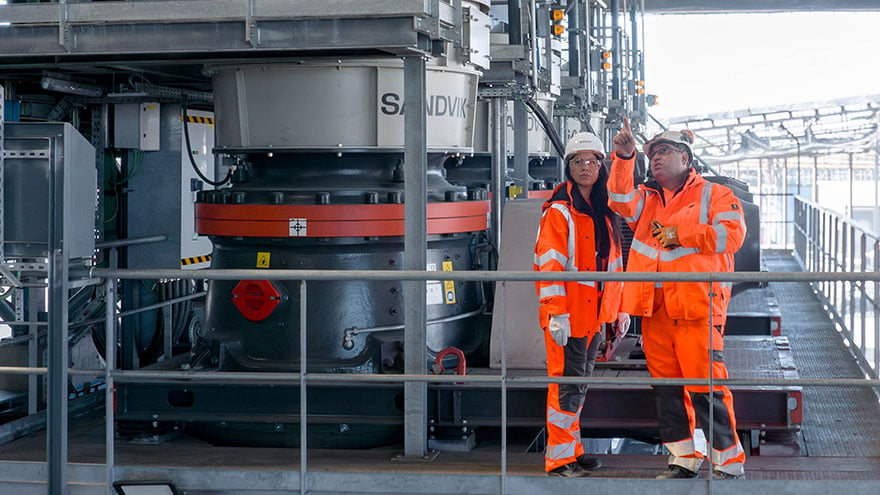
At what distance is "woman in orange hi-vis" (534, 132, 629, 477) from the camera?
5355mm

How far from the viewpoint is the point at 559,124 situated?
46.9 ft

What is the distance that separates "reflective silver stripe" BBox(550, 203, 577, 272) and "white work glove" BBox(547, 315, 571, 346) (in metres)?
0.31

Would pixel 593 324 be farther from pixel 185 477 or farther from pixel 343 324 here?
pixel 185 477

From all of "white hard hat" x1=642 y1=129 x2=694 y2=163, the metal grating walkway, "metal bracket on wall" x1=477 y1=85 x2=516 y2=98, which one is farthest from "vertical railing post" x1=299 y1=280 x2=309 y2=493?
"metal bracket on wall" x1=477 y1=85 x2=516 y2=98

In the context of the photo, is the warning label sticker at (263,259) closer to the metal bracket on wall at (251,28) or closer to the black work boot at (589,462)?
the metal bracket on wall at (251,28)

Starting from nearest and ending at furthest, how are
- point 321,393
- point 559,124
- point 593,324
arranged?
point 593,324, point 321,393, point 559,124

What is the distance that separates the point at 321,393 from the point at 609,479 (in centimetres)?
193

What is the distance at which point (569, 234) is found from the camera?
5.43 metres

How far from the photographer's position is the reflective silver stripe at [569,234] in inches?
213

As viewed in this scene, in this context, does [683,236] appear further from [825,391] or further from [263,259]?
[825,391]

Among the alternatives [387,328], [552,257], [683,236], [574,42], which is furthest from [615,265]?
[574,42]

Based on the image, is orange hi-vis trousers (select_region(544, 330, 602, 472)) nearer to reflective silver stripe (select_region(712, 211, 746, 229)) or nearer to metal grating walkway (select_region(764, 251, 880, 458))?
reflective silver stripe (select_region(712, 211, 746, 229))

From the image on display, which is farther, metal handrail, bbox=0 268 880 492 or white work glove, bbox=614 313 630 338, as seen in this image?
white work glove, bbox=614 313 630 338

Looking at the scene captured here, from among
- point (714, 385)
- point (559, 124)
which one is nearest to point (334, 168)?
point (714, 385)
